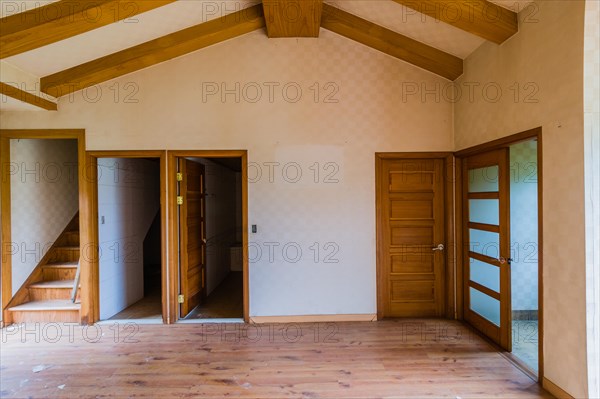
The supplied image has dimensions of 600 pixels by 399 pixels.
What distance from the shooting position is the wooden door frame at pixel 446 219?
374cm

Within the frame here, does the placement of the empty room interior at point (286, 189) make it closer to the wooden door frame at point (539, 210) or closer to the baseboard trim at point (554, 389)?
the wooden door frame at point (539, 210)

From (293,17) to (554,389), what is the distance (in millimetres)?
3952

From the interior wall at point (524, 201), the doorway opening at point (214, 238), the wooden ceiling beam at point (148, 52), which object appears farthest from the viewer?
the doorway opening at point (214, 238)

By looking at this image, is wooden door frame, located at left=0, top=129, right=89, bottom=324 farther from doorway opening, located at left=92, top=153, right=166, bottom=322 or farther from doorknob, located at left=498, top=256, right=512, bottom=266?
doorknob, located at left=498, top=256, right=512, bottom=266

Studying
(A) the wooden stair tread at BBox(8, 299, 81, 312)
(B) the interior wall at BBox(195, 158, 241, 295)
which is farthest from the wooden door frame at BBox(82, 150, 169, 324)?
(B) the interior wall at BBox(195, 158, 241, 295)

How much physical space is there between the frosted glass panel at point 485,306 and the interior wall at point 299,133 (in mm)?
1118

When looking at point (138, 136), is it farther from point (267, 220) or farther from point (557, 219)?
point (557, 219)

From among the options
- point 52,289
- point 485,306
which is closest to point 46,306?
point 52,289

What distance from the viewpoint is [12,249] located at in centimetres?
375

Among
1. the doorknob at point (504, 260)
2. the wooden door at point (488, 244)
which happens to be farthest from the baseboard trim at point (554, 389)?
the doorknob at point (504, 260)

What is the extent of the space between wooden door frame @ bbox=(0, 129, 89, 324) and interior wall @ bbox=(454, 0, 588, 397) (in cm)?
445

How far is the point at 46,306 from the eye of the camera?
3.72 m

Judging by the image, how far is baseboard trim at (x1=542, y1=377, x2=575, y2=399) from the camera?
7.33 ft

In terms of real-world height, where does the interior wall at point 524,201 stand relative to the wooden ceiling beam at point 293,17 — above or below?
below
